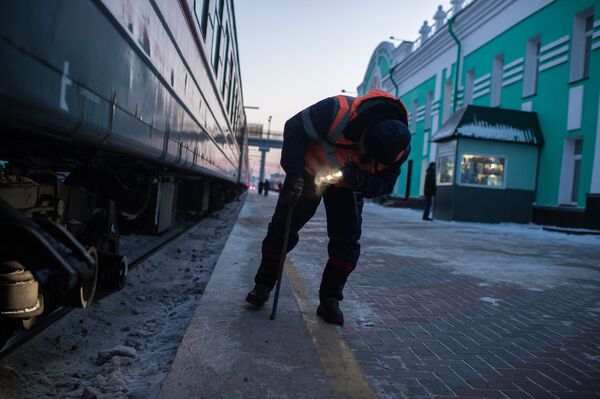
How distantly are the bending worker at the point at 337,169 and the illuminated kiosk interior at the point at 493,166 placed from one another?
1157 cm

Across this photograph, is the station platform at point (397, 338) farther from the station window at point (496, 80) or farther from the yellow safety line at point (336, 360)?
the station window at point (496, 80)

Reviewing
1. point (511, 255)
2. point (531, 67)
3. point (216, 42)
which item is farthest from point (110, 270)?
point (531, 67)

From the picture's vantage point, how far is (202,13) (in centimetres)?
484

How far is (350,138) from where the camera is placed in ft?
9.01

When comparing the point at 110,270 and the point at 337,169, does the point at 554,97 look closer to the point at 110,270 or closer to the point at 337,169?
the point at 337,169

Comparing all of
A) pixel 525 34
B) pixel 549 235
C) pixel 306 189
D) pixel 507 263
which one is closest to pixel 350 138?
pixel 306 189

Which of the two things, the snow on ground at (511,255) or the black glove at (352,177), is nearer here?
the black glove at (352,177)

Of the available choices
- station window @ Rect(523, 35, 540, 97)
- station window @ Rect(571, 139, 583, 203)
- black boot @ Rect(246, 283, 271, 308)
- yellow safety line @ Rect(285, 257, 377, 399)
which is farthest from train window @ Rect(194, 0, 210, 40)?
station window @ Rect(523, 35, 540, 97)

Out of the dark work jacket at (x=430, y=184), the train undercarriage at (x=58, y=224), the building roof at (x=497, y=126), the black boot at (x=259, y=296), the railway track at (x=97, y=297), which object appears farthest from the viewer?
the dark work jacket at (x=430, y=184)

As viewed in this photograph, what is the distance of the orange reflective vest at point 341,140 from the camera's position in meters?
2.72

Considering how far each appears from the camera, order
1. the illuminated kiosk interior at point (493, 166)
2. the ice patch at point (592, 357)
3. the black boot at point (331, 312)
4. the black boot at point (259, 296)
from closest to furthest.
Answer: the ice patch at point (592, 357) → the black boot at point (331, 312) → the black boot at point (259, 296) → the illuminated kiosk interior at point (493, 166)

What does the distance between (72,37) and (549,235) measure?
11223 mm

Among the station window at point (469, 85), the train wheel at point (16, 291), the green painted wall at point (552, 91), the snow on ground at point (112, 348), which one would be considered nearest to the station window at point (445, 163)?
the green painted wall at point (552, 91)

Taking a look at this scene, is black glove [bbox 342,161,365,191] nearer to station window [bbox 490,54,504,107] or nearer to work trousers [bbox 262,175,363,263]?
work trousers [bbox 262,175,363,263]
